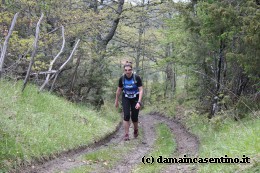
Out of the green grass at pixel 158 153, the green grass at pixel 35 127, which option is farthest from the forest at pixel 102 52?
the green grass at pixel 158 153

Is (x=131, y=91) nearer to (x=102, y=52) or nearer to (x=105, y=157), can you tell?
(x=105, y=157)

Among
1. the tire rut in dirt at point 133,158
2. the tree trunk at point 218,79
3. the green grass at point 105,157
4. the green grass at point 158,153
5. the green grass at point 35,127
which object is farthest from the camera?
the tree trunk at point 218,79

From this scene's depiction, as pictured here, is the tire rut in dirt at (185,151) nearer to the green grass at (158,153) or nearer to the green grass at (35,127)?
the green grass at (158,153)

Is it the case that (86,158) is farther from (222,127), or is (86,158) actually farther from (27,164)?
(222,127)

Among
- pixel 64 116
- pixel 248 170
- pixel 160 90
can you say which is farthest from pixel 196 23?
pixel 160 90

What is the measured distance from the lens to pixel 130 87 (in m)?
9.76

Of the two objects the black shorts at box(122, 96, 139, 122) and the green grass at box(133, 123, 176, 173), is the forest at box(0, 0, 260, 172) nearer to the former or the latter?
the green grass at box(133, 123, 176, 173)

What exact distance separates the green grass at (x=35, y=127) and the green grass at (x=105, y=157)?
661 mm

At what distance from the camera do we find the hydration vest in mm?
9734

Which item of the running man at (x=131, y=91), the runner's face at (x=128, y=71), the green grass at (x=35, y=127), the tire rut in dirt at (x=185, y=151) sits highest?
the runner's face at (x=128, y=71)

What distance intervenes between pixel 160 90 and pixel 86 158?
30.6 metres

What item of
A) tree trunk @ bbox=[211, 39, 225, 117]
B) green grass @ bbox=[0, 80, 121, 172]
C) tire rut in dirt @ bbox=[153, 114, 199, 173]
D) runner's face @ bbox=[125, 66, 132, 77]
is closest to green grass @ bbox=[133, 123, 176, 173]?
tire rut in dirt @ bbox=[153, 114, 199, 173]

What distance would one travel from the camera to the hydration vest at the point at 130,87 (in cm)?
973

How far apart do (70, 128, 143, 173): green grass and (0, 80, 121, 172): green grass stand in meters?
0.66
